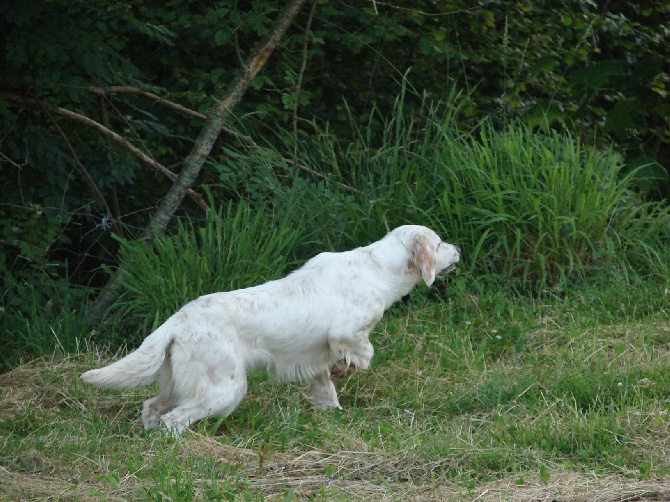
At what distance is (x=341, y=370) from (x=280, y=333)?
A: 469 millimetres

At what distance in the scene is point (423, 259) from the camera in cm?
580

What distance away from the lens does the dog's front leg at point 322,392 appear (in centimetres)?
576

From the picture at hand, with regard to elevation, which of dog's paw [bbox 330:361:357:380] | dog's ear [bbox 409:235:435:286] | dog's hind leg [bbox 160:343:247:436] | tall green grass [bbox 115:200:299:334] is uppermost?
dog's ear [bbox 409:235:435:286]

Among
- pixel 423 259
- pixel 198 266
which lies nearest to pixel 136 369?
pixel 423 259

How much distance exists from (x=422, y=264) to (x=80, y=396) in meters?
2.17

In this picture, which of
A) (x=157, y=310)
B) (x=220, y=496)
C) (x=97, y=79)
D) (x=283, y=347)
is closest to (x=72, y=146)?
(x=97, y=79)

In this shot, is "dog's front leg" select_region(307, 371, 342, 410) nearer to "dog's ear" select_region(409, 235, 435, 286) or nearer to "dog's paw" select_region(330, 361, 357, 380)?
"dog's paw" select_region(330, 361, 357, 380)

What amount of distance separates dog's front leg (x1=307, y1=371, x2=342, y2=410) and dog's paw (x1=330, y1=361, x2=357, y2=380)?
0.15 ft

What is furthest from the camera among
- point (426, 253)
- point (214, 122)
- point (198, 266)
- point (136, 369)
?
point (214, 122)

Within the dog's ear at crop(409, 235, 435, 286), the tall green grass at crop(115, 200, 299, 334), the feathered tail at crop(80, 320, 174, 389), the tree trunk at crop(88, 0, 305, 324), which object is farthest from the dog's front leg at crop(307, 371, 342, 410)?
the tree trunk at crop(88, 0, 305, 324)

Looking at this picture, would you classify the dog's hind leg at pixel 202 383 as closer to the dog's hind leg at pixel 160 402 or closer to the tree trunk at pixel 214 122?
the dog's hind leg at pixel 160 402

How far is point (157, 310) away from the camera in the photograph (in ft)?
22.4

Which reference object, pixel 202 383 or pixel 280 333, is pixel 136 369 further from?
pixel 280 333

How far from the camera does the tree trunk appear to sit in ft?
26.7
